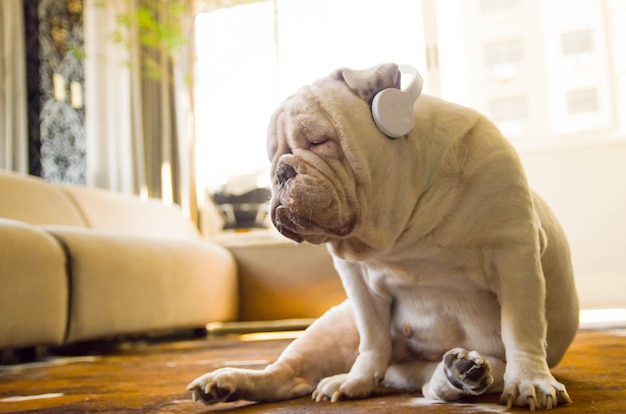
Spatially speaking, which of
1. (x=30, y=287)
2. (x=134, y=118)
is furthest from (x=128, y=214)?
(x=134, y=118)

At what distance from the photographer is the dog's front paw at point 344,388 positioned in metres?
1.17

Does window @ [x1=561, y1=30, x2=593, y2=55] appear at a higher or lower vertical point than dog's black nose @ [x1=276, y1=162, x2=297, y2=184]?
higher

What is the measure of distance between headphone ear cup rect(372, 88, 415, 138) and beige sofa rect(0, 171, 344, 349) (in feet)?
4.77

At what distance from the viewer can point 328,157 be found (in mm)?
1100

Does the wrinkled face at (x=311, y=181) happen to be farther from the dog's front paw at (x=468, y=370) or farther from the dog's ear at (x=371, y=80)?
the dog's front paw at (x=468, y=370)

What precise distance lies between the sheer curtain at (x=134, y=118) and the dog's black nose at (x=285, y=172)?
3.97 meters

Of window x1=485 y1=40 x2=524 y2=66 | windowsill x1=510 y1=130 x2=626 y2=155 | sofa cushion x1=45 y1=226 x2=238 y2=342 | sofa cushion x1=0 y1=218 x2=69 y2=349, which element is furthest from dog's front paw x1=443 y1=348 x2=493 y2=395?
window x1=485 y1=40 x2=524 y2=66

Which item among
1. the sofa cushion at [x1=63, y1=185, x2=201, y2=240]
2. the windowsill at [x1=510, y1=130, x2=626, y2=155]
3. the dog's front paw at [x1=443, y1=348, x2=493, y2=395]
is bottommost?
the dog's front paw at [x1=443, y1=348, x2=493, y2=395]

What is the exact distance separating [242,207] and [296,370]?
3203 millimetres

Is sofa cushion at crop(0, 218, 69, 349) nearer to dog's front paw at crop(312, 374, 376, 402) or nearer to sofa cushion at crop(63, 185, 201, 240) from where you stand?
sofa cushion at crop(63, 185, 201, 240)

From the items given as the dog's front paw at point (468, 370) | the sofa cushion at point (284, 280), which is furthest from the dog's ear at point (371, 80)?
the sofa cushion at point (284, 280)

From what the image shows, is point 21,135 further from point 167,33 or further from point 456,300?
point 456,300

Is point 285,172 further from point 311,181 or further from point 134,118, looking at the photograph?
point 134,118

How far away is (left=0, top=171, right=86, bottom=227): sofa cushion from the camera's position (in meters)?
2.78
